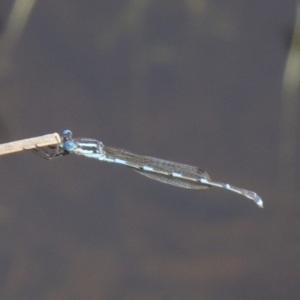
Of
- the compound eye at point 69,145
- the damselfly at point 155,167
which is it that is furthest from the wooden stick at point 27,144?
the damselfly at point 155,167

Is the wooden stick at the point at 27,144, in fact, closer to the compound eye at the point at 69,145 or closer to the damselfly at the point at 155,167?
the compound eye at the point at 69,145

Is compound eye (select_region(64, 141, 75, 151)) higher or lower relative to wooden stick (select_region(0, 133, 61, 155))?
higher

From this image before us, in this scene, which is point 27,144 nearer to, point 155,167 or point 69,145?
point 69,145

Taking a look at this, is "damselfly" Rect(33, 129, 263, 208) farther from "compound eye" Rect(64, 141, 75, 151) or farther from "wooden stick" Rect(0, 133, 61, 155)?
"wooden stick" Rect(0, 133, 61, 155)

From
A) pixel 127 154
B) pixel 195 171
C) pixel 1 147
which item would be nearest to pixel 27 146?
pixel 1 147

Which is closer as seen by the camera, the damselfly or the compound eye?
the compound eye

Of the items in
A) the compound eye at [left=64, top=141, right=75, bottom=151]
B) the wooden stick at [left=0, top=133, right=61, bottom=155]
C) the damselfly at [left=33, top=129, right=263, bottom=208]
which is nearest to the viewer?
the wooden stick at [left=0, top=133, right=61, bottom=155]

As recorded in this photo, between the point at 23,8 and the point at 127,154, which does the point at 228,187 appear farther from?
the point at 23,8

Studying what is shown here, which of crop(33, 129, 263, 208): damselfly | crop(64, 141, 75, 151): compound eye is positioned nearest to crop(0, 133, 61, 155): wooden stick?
crop(64, 141, 75, 151): compound eye
